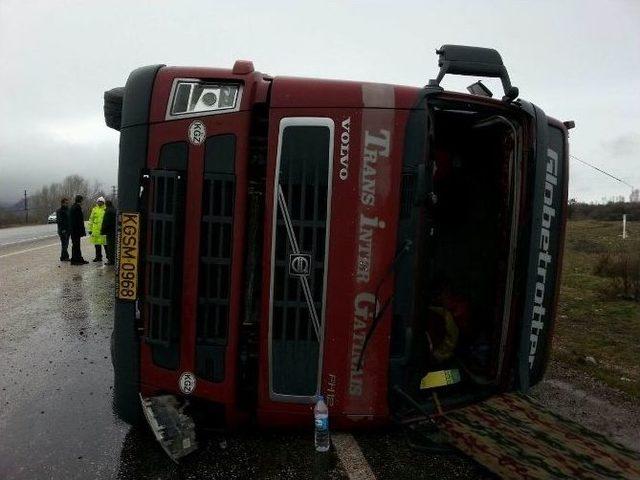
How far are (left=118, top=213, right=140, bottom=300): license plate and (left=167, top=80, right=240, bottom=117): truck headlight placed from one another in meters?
0.67

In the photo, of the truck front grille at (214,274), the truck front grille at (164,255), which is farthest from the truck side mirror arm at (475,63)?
the truck front grille at (164,255)

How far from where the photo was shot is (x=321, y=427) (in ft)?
8.61

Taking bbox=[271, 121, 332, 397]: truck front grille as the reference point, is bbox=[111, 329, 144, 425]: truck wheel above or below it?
below

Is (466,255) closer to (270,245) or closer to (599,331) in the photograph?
(270,245)

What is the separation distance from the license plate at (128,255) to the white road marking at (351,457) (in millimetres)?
1520

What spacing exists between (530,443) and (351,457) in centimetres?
103

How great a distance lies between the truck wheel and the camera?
2816mm

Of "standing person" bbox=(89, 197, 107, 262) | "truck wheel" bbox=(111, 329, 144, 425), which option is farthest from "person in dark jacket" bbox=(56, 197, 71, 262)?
"truck wheel" bbox=(111, 329, 144, 425)

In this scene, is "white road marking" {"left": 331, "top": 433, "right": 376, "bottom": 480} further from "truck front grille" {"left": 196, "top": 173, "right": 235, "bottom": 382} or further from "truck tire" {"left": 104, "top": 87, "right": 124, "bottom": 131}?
"truck tire" {"left": 104, "top": 87, "right": 124, "bottom": 131}

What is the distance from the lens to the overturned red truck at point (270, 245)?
2.68m

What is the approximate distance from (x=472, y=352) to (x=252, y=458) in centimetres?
190

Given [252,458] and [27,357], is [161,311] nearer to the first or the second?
[252,458]

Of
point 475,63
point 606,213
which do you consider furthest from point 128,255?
point 606,213

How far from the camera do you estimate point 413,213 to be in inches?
107
